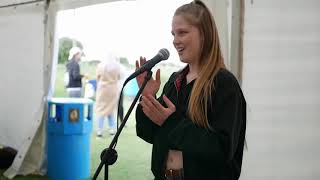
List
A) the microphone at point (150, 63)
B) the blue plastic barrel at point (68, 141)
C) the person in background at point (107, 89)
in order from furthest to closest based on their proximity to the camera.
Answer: the person in background at point (107, 89), the blue plastic barrel at point (68, 141), the microphone at point (150, 63)

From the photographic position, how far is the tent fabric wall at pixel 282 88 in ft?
7.22

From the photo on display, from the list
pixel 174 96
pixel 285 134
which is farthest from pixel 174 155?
pixel 285 134

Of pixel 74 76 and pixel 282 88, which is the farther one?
pixel 74 76

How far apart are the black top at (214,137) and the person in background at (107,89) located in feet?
16.0

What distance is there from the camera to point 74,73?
7.04 metres

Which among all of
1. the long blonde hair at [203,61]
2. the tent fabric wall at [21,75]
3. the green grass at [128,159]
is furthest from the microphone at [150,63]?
the tent fabric wall at [21,75]

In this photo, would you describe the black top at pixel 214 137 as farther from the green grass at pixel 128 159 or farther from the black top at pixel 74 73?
the black top at pixel 74 73

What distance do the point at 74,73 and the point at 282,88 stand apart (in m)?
5.22

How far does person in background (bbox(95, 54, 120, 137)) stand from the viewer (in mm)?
6316

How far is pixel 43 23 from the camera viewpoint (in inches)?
178

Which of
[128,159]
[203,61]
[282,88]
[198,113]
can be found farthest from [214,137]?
[128,159]

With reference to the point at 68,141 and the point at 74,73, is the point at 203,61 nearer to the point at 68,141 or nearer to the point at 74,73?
the point at 68,141

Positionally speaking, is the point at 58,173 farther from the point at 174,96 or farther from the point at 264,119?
the point at 174,96

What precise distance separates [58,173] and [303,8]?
308cm
